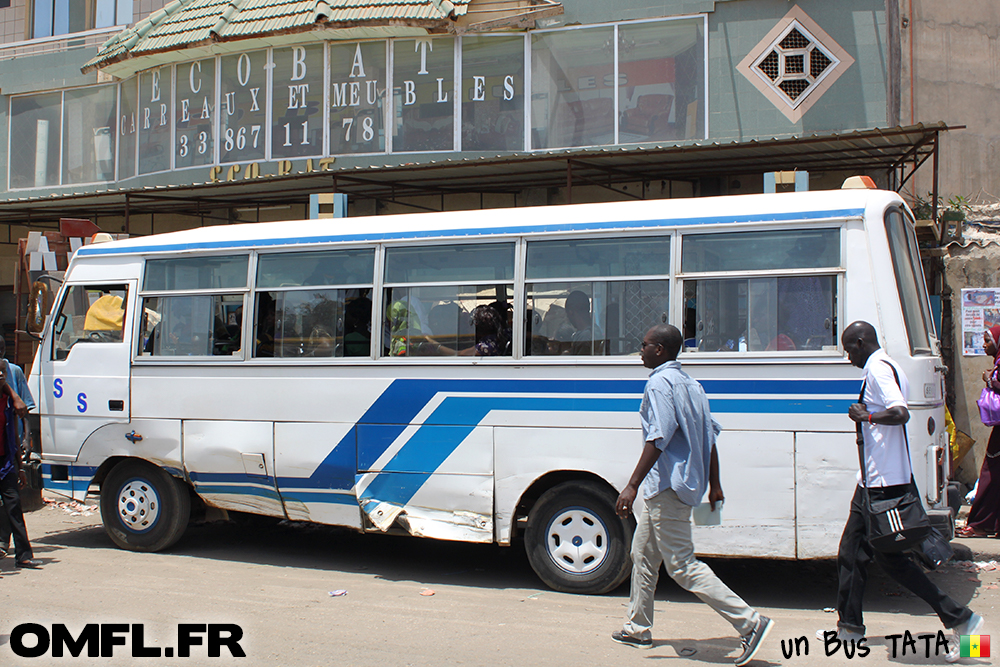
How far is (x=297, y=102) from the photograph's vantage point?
15.4 metres

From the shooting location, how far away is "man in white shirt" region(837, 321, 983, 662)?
4.94 metres

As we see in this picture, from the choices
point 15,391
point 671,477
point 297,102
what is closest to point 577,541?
point 671,477

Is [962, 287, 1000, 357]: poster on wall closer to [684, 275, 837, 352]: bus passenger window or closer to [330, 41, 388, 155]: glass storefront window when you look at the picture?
[684, 275, 837, 352]: bus passenger window

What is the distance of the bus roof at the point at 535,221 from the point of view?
6.13 m

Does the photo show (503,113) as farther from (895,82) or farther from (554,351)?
(554,351)

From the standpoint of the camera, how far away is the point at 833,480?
19.4 feet

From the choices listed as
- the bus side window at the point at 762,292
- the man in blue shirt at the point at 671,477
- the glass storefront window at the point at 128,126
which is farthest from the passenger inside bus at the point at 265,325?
the glass storefront window at the point at 128,126

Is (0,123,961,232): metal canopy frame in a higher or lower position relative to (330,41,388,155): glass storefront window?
lower

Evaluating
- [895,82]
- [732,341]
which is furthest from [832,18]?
[732,341]

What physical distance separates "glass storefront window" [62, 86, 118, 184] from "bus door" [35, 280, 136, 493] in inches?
397

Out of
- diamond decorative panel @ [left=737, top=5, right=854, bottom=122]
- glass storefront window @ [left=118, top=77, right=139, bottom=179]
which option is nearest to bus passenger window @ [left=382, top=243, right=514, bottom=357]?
diamond decorative panel @ [left=737, top=5, right=854, bottom=122]

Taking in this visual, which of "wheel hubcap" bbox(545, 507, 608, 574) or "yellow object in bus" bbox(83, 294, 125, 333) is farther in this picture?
"yellow object in bus" bbox(83, 294, 125, 333)

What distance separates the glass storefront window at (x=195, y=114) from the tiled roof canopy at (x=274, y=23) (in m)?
0.28

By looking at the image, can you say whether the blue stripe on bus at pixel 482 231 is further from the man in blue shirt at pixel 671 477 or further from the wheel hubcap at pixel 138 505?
the wheel hubcap at pixel 138 505
